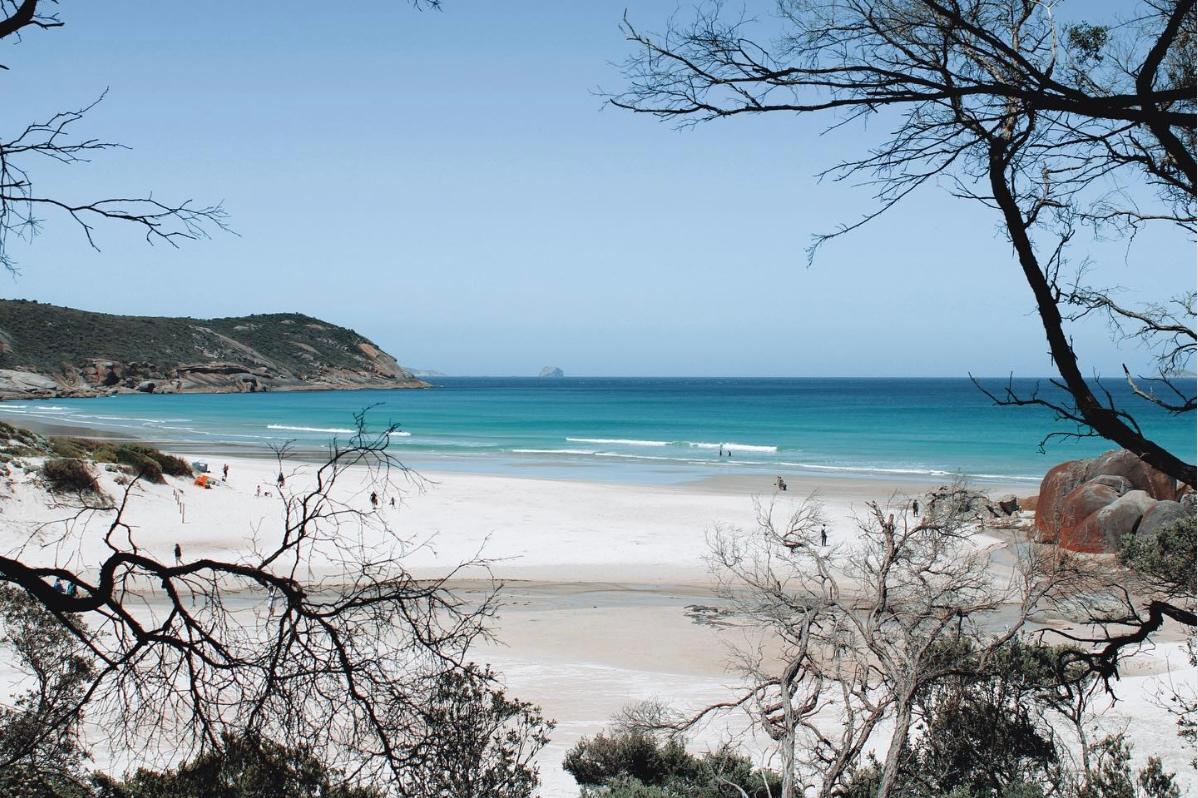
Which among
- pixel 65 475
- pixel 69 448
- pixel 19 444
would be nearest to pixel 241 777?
pixel 65 475

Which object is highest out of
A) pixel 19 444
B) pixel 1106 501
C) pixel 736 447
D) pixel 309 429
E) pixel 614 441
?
pixel 1106 501

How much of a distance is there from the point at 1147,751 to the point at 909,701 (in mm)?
6194

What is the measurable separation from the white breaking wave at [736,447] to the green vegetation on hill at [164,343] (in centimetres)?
7605

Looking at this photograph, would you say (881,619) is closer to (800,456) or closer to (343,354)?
(800,456)

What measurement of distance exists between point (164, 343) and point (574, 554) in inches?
5574

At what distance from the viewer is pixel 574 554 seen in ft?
81.5

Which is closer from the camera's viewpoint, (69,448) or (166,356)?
(69,448)

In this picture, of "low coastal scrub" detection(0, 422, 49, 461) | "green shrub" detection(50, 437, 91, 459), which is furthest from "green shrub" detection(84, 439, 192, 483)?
"low coastal scrub" detection(0, 422, 49, 461)

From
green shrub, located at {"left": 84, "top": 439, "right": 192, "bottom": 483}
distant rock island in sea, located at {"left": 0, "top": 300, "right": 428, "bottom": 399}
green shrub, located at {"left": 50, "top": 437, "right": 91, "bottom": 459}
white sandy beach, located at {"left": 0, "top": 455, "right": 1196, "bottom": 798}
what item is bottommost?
white sandy beach, located at {"left": 0, "top": 455, "right": 1196, "bottom": 798}

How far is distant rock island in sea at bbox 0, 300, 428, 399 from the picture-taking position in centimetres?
11875

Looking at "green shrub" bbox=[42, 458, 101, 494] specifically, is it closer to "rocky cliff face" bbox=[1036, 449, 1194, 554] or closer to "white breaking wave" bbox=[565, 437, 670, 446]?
"rocky cliff face" bbox=[1036, 449, 1194, 554]

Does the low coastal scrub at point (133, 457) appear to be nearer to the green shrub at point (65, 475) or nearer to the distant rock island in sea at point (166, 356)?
the green shrub at point (65, 475)

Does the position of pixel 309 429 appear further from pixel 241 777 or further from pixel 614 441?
pixel 241 777

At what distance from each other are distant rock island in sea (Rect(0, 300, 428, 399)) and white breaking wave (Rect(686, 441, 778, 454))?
74707 mm
